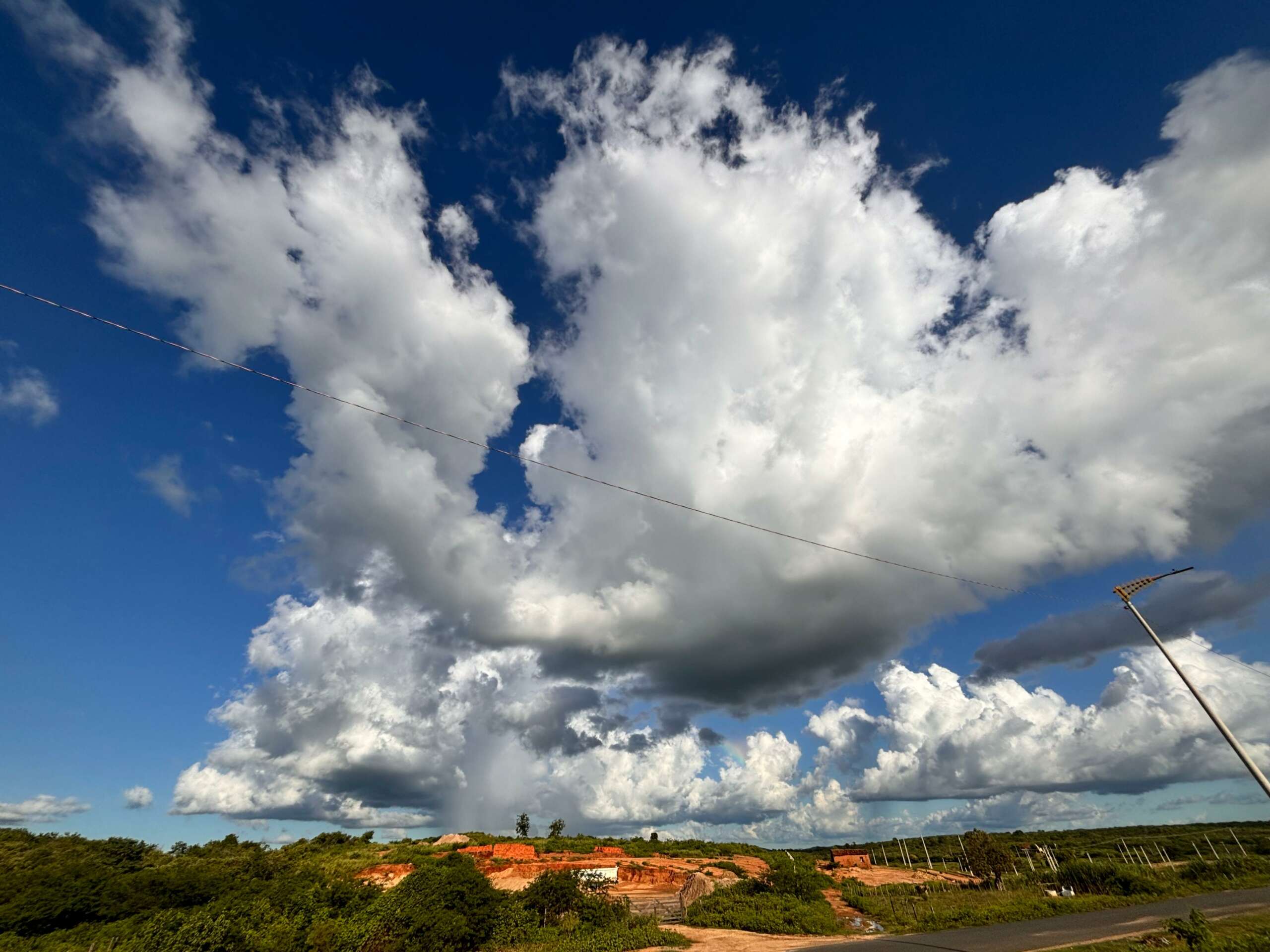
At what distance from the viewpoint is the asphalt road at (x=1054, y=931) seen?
23.2 metres

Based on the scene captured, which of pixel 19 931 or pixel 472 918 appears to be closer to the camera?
pixel 472 918

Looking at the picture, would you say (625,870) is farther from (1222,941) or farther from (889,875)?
(1222,941)

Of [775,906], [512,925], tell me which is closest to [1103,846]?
[775,906]

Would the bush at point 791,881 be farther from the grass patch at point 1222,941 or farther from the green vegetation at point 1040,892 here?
the grass patch at point 1222,941

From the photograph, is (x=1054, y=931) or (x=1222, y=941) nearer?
(x=1222, y=941)

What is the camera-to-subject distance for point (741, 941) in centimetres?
2845

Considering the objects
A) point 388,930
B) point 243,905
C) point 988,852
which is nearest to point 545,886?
point 388,930

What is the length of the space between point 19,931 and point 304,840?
71.1 metres

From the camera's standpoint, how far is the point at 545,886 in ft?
104

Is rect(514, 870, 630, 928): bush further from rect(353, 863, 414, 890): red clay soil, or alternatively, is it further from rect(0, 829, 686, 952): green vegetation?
rect(353, 863, 414, 890): red clay soil

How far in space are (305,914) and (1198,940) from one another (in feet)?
119

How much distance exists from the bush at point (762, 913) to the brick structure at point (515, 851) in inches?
1738

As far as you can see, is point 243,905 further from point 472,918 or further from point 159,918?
point 472,918

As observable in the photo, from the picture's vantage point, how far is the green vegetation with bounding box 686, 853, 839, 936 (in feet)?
105
